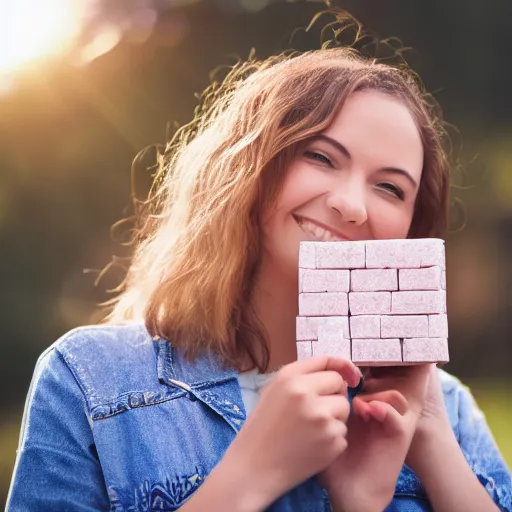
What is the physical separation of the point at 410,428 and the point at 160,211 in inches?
49.2

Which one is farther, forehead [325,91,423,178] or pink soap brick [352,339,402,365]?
forehead [325,91,423,178]

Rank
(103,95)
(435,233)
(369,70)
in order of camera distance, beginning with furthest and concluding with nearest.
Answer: (103,95)
(435,233)
(369,70)

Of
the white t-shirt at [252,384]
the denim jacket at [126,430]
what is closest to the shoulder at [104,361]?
the denim jacket at [126,430]

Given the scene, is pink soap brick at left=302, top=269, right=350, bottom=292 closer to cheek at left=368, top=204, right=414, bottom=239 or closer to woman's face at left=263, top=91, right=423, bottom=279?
woman's face at left=263, top=91, right=423, bottom=279

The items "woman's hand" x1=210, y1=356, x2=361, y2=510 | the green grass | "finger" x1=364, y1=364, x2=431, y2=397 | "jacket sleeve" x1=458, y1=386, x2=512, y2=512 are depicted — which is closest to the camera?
"woman's hand" x1=210, y1=356, x2=361, y2=510

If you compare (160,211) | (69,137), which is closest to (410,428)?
(160,211)

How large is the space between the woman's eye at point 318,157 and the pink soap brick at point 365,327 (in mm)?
468

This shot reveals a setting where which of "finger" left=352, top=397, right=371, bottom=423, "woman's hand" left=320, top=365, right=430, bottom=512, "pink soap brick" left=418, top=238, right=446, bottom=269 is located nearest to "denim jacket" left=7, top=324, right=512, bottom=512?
"woman's hand" left=320, top=365, right=430, bottom=512

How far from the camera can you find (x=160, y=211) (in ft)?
8.86

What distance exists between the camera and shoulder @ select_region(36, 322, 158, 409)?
76.7 inches

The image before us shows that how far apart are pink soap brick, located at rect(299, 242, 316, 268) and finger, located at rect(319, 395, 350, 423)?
352 millimetres

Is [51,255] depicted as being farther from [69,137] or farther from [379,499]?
[379,499]

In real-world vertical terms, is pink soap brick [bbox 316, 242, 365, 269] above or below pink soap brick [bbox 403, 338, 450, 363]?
above

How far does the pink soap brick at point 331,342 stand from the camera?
1.80 metres
